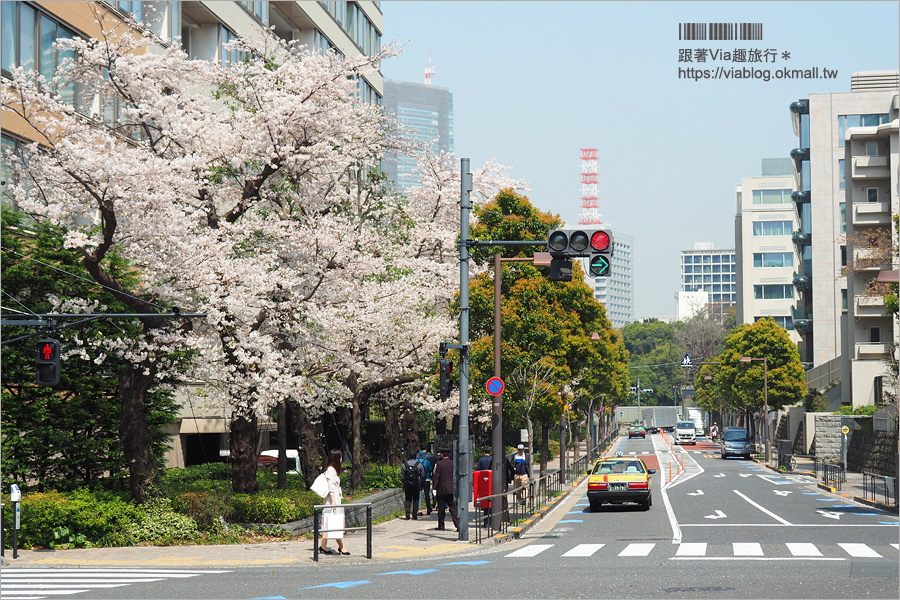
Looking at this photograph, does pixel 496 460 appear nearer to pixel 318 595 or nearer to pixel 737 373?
pixel 318 595

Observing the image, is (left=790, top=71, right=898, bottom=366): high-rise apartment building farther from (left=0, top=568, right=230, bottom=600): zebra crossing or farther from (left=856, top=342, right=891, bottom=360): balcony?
(left=0, top=568, right=230, bottom=600): zebra crossing

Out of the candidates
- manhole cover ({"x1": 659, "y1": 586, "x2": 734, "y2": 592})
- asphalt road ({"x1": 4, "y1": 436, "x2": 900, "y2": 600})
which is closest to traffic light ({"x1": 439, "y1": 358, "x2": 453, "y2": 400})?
asphalt road ({"x1": 4, "y1": 436, "x2": 900, "y2": 600})

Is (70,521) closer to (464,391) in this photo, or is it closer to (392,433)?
(464,391)

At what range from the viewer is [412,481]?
2659 cm

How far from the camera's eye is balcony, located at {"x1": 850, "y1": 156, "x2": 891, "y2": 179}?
64.8m

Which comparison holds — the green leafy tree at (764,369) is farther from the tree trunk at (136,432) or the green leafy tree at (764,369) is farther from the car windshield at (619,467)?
the tree trunk at (136,432)

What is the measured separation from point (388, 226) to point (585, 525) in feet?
44.6

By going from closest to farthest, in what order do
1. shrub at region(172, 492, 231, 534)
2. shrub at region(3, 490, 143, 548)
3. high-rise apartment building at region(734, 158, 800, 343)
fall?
shrub at region(3, 490, 143, 548) → shrub at region(172, 492, 231, 534) → high-rise apartment building at region(734, 158, 800, 343)

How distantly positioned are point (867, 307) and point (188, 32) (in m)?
46.5

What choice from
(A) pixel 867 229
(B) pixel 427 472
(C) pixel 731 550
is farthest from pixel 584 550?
(A) pixel 867 229

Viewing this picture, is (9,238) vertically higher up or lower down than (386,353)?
higher up

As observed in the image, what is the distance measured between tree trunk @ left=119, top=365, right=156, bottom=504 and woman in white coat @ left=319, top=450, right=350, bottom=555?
5.00 m

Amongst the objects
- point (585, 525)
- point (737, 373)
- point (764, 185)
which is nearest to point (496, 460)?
point (585, 525)

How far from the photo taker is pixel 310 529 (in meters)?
22.9
